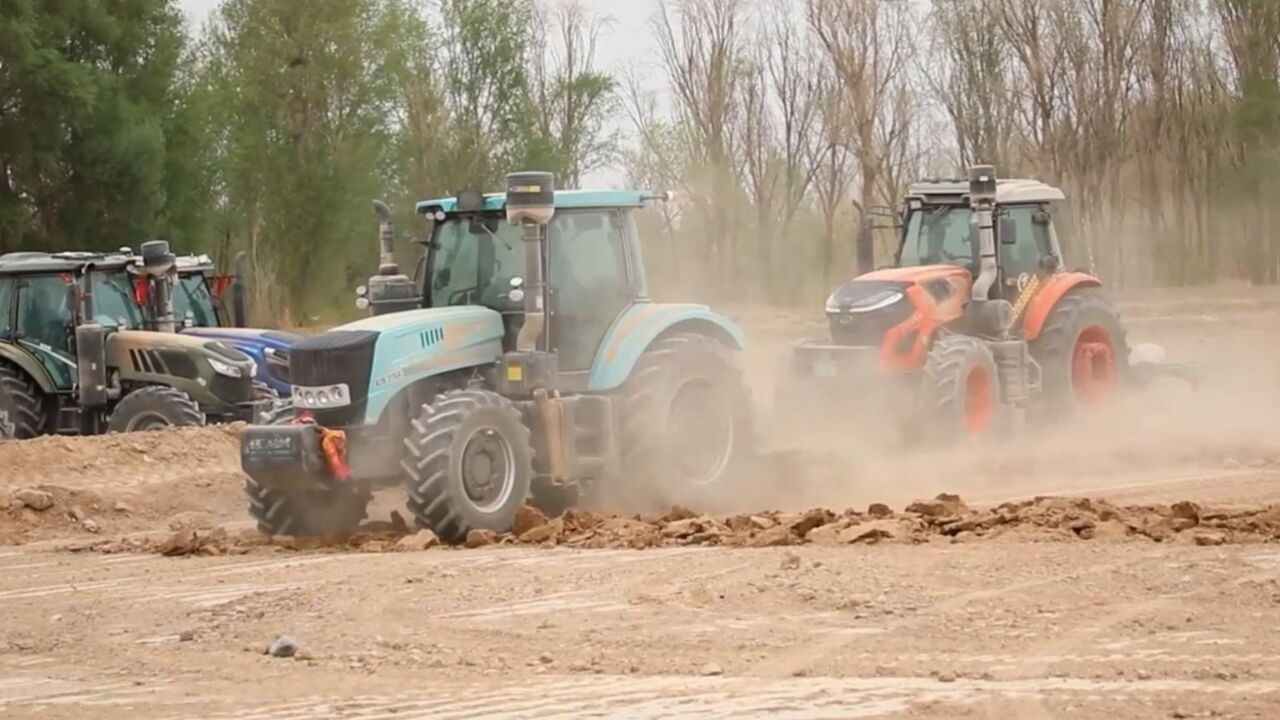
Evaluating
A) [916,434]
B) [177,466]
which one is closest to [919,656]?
[916,434]

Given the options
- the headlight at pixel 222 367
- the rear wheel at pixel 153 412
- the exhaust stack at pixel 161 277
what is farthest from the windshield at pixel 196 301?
the rear wheel at pixel 153 412

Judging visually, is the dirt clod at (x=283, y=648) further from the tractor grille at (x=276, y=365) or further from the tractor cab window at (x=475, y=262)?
the tractor grille at (x=276, y=365)

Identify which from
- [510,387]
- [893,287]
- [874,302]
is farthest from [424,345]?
[893,287]

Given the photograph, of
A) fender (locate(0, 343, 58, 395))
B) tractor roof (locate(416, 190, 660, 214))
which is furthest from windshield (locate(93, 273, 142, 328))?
tractor roof (locate(416, 190, 660, 214))

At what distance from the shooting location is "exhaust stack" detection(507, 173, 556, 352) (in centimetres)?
1263

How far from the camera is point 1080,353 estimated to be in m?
18.6

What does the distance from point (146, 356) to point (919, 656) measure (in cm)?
1195

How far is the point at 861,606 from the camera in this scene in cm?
911

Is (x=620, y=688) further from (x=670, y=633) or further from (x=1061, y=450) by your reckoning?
(x=1061, y=450)

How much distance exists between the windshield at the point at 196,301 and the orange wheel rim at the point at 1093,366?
30.1ft

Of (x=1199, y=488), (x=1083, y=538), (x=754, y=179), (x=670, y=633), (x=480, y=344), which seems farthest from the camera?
(x=754, y=179)

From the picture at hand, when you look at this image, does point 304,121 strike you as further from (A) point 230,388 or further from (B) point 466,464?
(B) point 466,464

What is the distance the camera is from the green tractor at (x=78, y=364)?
1820 centimetres

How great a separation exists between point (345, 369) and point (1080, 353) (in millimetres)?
8839
